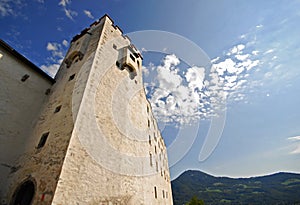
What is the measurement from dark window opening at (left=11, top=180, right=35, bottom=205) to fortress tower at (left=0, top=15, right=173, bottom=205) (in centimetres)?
4

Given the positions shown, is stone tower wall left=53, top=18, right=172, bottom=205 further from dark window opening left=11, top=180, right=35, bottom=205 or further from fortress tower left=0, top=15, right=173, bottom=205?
dark window opening left=11, top=180, right=35, bottom=205

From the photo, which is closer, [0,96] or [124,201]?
[124,201]

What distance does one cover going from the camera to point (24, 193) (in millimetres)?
8602

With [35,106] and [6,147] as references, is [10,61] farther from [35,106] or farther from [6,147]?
[6,147]

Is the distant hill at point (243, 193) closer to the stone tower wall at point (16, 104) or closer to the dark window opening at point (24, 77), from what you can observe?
the stone tower wall at point (16, 104)

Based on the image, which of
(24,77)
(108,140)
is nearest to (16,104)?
→ (24,77)

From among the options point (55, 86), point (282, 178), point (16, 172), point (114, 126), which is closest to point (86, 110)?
point (114, 126)

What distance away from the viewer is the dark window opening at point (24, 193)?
8.29m

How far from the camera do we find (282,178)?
18075cm

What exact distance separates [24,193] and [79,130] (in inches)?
165

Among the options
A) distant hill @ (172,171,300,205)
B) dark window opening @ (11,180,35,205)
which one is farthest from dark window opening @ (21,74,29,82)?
distant hill @ (172,171,300,205)

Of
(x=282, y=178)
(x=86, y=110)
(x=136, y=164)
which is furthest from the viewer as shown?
(x=282, y=178)

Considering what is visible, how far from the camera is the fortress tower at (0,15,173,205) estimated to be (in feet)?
26.7

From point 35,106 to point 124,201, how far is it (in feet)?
32.6
